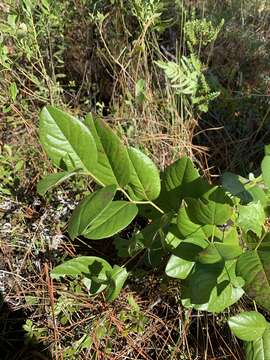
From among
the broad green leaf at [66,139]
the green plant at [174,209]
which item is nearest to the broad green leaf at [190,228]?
the green plant at [174,209]

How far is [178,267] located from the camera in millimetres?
1079

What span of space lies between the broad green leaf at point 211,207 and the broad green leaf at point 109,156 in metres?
0.15

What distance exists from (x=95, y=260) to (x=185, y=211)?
310mm

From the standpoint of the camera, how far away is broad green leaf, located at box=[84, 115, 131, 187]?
0.95 metres

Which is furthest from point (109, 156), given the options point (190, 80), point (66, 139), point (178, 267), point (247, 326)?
point (190, 80)

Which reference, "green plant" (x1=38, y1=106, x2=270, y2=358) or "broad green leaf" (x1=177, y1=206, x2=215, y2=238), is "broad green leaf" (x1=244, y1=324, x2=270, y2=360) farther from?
"broad green leaf" (x1=177, y1=206, x2=215, y2=238)

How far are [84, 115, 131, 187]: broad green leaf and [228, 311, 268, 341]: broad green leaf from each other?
1.27ft

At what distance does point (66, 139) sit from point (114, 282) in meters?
0.39

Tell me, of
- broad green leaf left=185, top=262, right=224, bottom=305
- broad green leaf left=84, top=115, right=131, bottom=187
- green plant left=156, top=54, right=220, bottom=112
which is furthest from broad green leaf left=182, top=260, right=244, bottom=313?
green plant left=156, top=54, right=220, bottom=112

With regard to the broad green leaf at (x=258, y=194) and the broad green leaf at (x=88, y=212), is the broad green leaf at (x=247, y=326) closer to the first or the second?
the broad green leaf at (x=258, y=194)

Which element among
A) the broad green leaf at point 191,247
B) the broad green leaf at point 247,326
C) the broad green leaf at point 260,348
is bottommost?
the broad green leaf at point 260,348

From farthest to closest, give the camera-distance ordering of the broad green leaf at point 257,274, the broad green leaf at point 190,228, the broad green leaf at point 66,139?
the broad green leaf at point 190,228 < the broad green leaf at point 66,139 < the broad green leaf at point 257,274

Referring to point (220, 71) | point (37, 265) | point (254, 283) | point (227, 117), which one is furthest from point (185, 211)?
point (220, 71)

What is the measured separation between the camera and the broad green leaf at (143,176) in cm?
102
